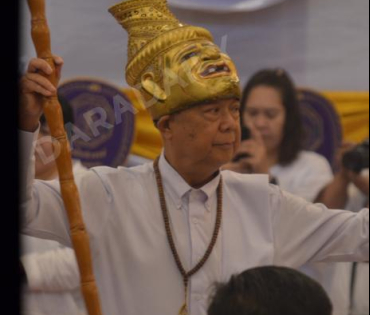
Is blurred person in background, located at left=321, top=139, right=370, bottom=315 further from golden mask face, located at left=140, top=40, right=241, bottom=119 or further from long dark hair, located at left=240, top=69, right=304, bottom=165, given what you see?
golden mask face, located at left=140, top=40, right=241, bottom=119

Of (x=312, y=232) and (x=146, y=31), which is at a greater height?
(x=146, y=31)

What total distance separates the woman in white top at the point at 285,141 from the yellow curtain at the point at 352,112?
194 millimetres

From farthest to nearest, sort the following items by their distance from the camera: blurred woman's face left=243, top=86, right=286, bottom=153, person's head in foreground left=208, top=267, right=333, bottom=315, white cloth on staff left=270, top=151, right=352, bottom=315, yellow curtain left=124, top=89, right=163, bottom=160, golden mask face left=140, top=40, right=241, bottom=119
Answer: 1. blurred woman's face left=243, top=86, right=286, bottom=153
2. yellow curtain left=124, top=89, right=163, bottom=160
3. white cloth on staff left=270, top=151, right=352, bottom=315
4. golden mask face left=140, top=40, right=241, bottom=119
5. person's head in foreground left=208, top=267, right=333, bottom=315

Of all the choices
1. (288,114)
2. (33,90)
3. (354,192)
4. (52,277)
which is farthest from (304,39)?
(33,90)

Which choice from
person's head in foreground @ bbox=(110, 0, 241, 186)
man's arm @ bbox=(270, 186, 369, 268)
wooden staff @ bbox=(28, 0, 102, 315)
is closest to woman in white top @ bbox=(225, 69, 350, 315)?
man's arm @ bbox=(270, 186, 369, 268)

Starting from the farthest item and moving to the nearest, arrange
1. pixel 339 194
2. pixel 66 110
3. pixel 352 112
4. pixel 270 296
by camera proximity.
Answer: pixel 352 112 → pixel 339 194 → pixel 66 110 → pixel 270 296

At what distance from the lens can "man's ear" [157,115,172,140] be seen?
3.15 m

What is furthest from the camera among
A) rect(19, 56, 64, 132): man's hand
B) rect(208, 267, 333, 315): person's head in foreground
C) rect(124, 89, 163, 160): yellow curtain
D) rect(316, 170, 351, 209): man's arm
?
rect(124, 89, 163, 160): yellow curtain

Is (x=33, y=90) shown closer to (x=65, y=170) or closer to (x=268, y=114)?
(x=65, y=170)

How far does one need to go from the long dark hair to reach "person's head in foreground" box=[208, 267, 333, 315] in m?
2.70

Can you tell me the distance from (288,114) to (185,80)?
214 cm

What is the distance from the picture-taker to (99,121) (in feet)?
16.3

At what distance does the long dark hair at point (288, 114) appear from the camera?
16.7 feet
